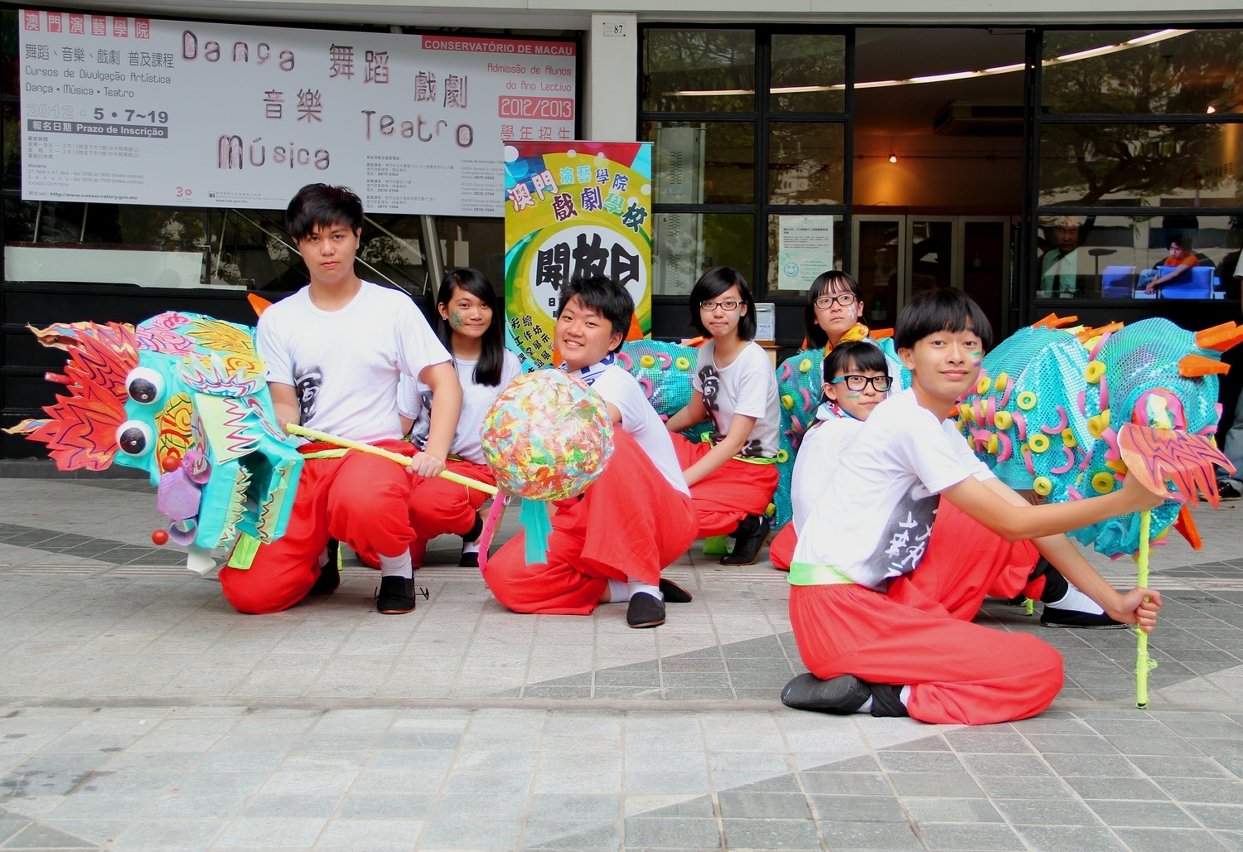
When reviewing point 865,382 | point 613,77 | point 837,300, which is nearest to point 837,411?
point 865,382

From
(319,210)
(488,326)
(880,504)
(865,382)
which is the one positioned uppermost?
(319,210)

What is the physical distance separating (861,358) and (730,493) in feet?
2.85

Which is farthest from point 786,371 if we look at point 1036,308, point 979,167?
point 979,167

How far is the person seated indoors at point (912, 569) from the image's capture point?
294 cm

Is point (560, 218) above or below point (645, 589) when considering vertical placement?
above

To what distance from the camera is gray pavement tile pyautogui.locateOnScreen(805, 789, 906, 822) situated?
2383 millimetres

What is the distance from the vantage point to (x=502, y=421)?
10.8ft

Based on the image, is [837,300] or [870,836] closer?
[870,836]

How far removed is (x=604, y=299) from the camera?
3.97 m

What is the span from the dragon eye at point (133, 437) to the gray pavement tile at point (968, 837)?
249cm

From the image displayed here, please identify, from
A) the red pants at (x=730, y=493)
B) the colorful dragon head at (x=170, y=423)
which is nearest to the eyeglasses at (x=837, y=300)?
the red pants at (x=730, y=493)

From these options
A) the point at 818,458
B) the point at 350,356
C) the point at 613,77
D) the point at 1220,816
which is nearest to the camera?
the point at 1220,816

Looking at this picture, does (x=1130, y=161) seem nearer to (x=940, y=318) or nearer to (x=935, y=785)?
(x=940, y=318)

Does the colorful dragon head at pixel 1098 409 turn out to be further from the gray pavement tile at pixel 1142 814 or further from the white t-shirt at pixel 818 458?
the gray pavement tile at pixel 1142 814
